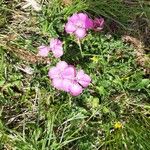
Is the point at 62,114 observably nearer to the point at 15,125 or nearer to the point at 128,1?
the point at 15,125

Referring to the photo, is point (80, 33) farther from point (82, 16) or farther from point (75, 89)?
point (75, 89)

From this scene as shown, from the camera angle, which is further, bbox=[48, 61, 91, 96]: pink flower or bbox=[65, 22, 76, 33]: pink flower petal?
bbox=[65, 22, 76, 33]: pink flower petal

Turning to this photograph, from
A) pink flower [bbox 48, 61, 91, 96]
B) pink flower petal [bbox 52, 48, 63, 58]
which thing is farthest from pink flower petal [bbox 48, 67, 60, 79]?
pink flower petal [bbox 52, 48, 63, 58]

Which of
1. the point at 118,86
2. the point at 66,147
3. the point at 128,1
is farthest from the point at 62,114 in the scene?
the point at 128,1

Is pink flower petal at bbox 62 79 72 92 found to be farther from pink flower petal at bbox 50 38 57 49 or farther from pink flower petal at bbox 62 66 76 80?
pink flower petal at bbox 50 38 57 49

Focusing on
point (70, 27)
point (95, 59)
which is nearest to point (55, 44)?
point (70, 27)

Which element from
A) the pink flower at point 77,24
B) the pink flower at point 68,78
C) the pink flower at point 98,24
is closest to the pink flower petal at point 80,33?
the pink flower at point 77,24
